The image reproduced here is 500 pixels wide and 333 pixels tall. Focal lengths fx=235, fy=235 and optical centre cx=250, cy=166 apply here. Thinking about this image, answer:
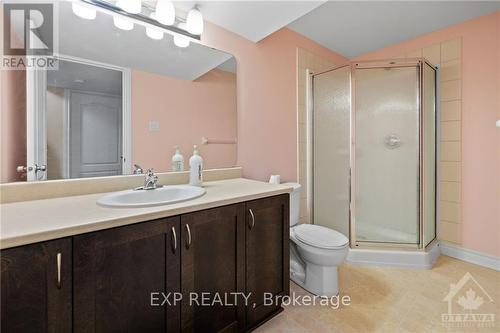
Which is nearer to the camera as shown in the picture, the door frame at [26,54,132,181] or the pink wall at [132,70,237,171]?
the door frame at [26,54,132,181]

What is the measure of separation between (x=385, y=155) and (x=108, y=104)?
8.27 feet

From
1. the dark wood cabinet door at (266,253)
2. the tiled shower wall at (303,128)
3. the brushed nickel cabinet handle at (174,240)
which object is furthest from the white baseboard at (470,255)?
the brushed nickel cabinet handle at (174,240)

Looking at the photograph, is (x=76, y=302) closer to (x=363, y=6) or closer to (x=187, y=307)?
(x=187, y=307)

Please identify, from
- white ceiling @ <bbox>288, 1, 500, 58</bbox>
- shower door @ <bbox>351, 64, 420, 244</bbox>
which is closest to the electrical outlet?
white ceiling @ <bbox>288, 1, 500, 58</bbox>

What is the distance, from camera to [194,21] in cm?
162

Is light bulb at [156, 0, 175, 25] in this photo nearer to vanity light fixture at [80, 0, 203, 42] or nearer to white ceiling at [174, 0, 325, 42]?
vanity light fixture at [80, 0, 203, 42]

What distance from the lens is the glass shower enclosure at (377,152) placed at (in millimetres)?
2254

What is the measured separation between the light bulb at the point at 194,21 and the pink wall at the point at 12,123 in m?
0.99

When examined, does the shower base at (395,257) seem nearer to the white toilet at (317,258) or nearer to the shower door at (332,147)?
the shower door at (332,147)

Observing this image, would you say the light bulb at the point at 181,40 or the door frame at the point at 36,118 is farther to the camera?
the light bulb at the point at 181,40

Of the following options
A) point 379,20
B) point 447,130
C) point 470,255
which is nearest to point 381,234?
point 470,255

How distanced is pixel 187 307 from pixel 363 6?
2478 millimetres

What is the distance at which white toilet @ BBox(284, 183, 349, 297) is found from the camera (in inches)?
65.1

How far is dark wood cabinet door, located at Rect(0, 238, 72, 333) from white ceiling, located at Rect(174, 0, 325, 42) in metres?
1.66
